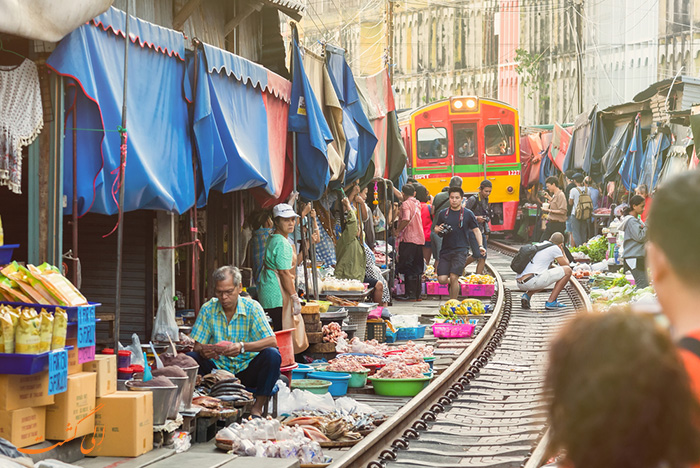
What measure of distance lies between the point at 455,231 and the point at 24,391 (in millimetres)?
11121

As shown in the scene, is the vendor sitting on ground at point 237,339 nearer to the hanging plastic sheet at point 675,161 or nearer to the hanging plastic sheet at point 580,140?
the hanging plastic sheet at point 675,161

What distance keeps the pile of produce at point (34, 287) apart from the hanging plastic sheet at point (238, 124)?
261 cm

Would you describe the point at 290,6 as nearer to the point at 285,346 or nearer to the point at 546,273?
the point at 285,346

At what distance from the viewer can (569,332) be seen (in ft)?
5.38

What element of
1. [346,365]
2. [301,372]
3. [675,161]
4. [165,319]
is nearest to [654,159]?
[675,161]

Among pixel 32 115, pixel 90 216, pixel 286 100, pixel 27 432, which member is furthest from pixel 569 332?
pixel 286 100

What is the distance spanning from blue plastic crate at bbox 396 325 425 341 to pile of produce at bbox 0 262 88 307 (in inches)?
295

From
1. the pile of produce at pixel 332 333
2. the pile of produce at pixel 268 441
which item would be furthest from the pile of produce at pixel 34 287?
the pile of produce at pixel 332 333

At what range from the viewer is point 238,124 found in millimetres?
8805

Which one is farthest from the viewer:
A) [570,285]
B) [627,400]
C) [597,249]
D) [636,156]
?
[597,249]

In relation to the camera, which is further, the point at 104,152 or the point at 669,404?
the point at 104,152

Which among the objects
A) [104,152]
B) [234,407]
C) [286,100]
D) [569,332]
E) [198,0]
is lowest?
[234,407]

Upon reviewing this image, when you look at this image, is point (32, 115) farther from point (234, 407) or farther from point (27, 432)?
point (234, 407)

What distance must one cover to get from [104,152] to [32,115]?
596 mm
